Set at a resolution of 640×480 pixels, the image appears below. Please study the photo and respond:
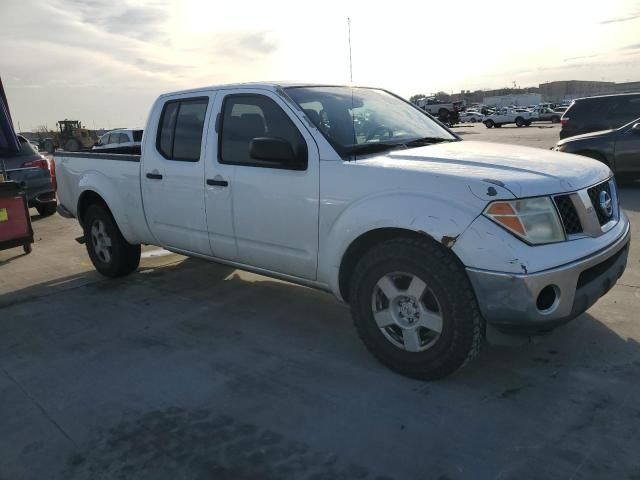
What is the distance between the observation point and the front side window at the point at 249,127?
3.87m

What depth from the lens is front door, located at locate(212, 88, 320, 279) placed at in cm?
370

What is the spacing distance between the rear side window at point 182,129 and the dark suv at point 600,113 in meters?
9.72

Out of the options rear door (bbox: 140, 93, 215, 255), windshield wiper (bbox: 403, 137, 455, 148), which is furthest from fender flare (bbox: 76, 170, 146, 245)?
windshield wiper (bbox: 403, 137, 455, 148)

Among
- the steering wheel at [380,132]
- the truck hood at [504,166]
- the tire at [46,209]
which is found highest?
the steering wheel at [380,132]

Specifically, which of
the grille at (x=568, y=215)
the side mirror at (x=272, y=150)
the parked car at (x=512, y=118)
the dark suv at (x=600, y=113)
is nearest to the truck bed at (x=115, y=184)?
the side mirror at (x=272, y=150)

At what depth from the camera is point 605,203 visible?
342cm

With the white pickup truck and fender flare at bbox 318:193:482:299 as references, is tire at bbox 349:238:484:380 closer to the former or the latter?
the white pickup truck

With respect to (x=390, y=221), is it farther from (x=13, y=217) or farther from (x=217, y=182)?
(x=13, y=217)

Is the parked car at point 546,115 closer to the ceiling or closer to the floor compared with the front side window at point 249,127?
closer to the floor

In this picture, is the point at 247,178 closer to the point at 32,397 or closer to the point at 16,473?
the point at 32,397

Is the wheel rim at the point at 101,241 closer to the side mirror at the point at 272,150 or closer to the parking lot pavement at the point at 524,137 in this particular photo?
the side mirror at the point at 272,150

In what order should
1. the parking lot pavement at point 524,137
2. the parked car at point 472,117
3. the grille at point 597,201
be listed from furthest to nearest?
the parked car at point 472,117
the parking lot pavement at point 524,137
the grille at point 597,201

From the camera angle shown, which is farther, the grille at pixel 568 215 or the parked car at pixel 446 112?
the parked car at pixel 446 112

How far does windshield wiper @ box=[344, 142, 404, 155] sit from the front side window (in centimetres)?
32
